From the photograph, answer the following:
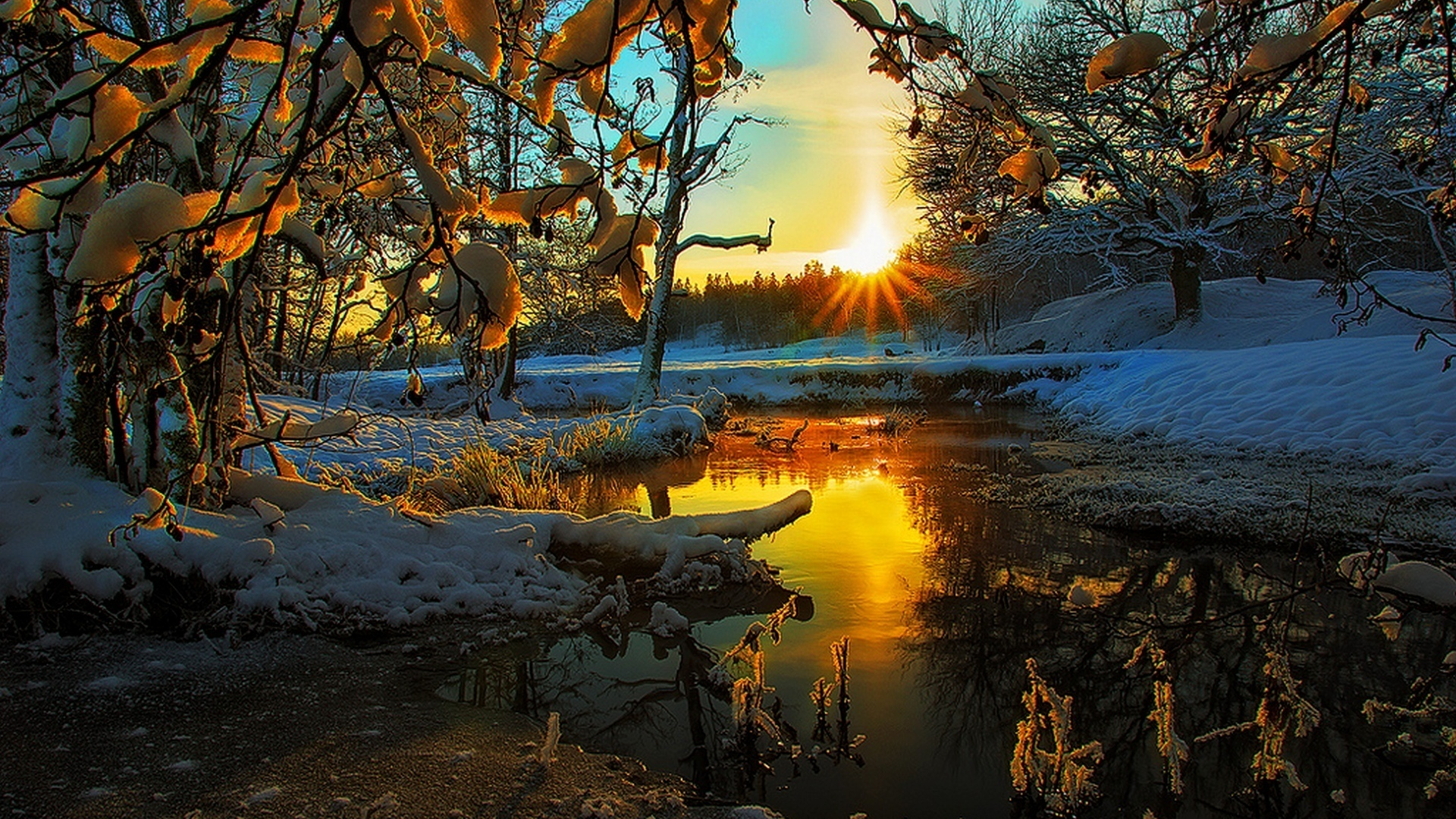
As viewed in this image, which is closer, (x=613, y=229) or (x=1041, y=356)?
(x=613, y=229)

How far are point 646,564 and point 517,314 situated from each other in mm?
3785

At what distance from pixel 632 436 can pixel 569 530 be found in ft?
19.4

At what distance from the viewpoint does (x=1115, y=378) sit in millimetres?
13531

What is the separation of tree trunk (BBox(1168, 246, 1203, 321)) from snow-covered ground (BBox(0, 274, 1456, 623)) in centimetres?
51

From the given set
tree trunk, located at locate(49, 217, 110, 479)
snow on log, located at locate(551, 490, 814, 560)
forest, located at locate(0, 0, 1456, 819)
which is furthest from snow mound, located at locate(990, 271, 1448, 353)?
tree trunk, located at locate(49, 217, 110, 479)

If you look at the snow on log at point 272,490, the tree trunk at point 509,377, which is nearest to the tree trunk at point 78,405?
the snow on log at point 272,490

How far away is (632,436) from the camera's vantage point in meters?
10.7

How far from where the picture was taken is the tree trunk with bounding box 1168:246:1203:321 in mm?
18078

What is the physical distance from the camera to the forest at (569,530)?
1258 millimetres

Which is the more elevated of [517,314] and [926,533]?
[517,314]

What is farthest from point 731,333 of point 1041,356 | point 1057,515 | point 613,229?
point 613,229

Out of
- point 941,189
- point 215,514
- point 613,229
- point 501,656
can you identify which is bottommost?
point 501,656

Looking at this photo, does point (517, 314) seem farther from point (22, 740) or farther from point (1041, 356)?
point (1041, 356)

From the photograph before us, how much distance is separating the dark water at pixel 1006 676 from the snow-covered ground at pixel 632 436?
76cm
